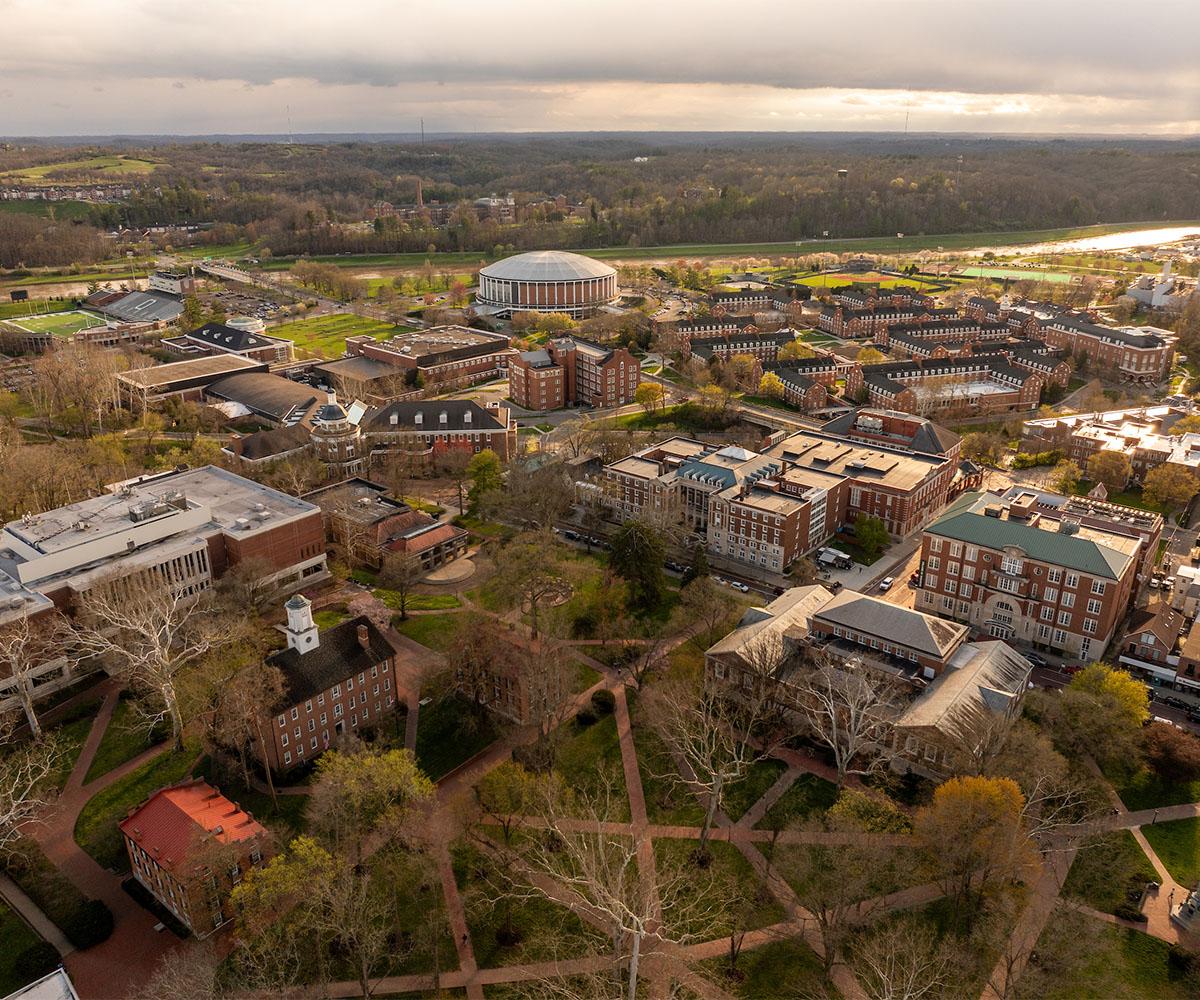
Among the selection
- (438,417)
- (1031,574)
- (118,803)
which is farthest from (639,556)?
(438,417)

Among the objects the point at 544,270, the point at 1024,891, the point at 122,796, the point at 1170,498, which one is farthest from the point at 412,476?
the point at 544,270

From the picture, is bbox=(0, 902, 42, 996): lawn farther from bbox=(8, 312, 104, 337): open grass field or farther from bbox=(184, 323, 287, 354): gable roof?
bbox=(8, 312, 104, 337): open grass field

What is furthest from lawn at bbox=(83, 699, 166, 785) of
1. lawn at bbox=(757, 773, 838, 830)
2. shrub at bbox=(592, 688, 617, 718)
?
lawn at bbox=(757, 773, 838, 830)

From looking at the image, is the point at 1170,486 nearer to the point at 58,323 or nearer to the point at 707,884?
the point at 707,884

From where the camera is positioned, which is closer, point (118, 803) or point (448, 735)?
point (118, 803)

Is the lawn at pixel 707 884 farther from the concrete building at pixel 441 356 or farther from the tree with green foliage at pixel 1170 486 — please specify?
the concrete building at pixel 441 356

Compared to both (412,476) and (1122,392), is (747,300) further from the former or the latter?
(412,476)
